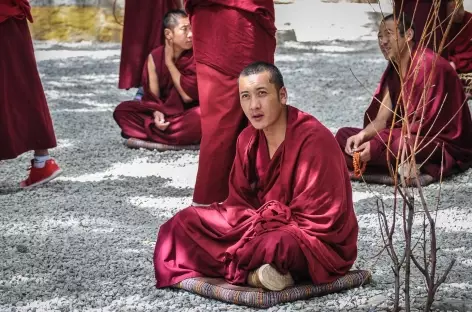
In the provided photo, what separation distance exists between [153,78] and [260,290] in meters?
3.79

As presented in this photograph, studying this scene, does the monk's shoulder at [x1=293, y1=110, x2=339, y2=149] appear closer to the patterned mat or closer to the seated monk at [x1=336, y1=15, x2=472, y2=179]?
the seated monk at [x1=336, y1=15, x2=472, y2=179]

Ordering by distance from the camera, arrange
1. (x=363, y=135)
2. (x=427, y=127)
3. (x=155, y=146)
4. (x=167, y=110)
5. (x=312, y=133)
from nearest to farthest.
→ (x=312, y=133), (x=427, y=127), (x=363, y=135), (x=155, y=146), (x=167, y=110)

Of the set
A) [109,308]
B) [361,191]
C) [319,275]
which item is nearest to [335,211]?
[319,275]

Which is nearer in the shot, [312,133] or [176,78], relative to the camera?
[312,133]

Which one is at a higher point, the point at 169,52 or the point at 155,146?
the point at 169,52

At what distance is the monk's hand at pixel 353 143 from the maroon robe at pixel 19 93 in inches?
72.4

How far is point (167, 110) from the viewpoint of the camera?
769cm

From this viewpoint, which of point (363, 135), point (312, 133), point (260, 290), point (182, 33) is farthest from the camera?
point (182, 33)

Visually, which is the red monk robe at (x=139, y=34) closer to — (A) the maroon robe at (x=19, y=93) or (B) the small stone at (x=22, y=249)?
(A) the maroon robe at (x=19, y=93)

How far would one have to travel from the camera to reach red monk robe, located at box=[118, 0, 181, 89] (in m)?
8.49

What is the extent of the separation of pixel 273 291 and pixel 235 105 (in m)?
1.24

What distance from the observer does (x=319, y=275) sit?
421cm

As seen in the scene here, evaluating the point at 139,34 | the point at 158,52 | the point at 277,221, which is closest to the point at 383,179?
the point at 277,221

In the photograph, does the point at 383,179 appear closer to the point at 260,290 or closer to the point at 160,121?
the point at 160,121
